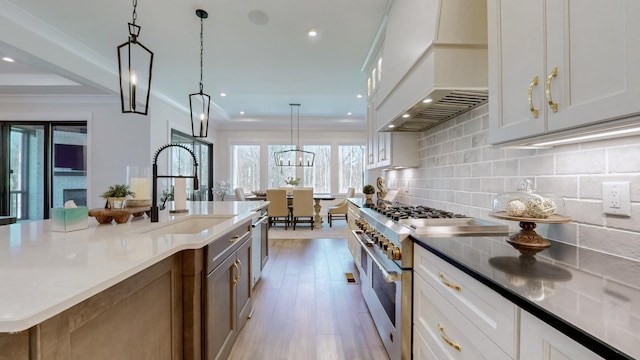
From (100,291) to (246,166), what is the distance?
7680 mm

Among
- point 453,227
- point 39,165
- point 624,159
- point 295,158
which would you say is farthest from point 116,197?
point 295,158

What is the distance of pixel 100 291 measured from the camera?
2.66 ft

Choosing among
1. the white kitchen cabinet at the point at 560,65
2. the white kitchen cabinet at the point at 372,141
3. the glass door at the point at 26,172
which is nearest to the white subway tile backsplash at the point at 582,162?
the white kitchen cabinet at the point at 560,65

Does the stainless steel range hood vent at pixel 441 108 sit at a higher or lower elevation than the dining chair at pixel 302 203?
higher

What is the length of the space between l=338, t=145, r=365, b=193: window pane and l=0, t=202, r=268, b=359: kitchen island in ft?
22.0

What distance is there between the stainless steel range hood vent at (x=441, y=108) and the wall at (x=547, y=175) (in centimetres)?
7

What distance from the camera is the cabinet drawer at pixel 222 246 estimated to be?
1438 mm

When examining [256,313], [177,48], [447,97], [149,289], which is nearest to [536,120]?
[447,97]

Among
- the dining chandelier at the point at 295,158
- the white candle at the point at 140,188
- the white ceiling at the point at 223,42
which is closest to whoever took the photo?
the white candle at the point at 140,188

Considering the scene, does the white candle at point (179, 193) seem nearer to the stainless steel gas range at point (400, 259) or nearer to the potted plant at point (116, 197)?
the potted plant at point (116, 197)

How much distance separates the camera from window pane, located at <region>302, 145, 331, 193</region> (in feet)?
27.2

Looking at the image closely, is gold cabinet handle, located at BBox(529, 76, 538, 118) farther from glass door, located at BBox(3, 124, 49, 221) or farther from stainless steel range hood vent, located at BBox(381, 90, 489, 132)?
glass door, located at BBox(3, 124, 49, 221)

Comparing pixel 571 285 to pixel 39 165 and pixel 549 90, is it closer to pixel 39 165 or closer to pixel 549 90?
pixel 549 90

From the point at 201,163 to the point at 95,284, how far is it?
6.90 metres
